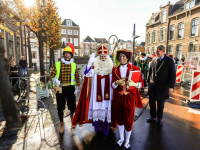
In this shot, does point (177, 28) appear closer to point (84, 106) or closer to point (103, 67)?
point (103, 67)

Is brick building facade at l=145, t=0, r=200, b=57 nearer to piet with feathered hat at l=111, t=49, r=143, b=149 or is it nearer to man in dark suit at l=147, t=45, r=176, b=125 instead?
man in dark suit at l=147, t=45, r=176, b=125

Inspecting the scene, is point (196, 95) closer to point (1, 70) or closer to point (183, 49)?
point (1, 70)

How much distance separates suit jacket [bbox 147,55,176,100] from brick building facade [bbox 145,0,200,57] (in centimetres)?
1639

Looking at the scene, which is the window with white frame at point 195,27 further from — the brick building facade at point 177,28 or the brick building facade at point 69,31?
the brick building facade at point 69,31

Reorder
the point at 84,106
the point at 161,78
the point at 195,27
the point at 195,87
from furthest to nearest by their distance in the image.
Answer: the point at 195,27, the point at 195,87, the point at 161,78, the point at 84,106

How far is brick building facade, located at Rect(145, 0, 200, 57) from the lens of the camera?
1708 cm

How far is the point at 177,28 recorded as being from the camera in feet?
64.4

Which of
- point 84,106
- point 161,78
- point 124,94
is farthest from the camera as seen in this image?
point 161,78

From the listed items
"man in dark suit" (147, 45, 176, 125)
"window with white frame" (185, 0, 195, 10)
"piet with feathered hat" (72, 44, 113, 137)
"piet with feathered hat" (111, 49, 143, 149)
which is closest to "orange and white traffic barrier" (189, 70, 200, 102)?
"man in dark suit" (147, 45, 176, 125)

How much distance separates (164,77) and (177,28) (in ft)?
65.4

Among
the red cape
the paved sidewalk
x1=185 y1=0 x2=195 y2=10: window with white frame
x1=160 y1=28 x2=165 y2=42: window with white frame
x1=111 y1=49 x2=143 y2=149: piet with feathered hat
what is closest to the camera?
x1=111 y1=49 x2=143 y2=149: piet with feathered hat

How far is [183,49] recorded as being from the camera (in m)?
18.7

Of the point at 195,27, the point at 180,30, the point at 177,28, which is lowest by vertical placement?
the point at 195,27

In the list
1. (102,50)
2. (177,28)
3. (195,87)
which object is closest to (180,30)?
(177,28)
